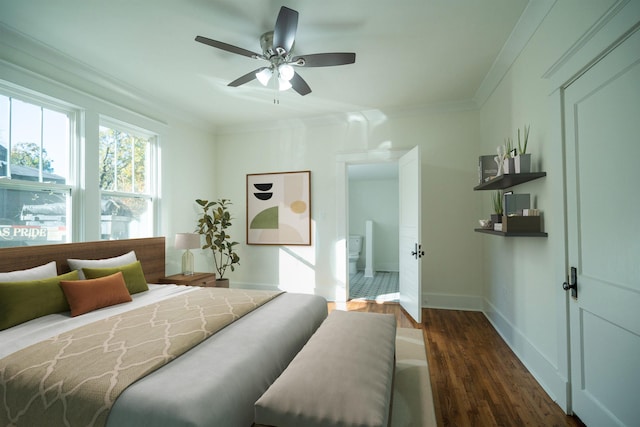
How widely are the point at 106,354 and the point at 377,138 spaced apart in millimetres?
3829

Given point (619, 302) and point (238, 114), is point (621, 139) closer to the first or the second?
point (619, 302)

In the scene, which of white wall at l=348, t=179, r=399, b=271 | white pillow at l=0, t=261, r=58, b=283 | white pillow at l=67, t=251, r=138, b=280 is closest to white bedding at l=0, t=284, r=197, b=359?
white pillow at l=0, t=261, r=58, b=283

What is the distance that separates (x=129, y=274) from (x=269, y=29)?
2475mm

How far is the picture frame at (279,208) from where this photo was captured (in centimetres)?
464

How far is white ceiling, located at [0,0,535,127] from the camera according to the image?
221cm

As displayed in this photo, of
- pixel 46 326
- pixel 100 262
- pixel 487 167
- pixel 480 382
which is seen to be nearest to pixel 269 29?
pixel 487 167

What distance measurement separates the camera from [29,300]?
2088 mm

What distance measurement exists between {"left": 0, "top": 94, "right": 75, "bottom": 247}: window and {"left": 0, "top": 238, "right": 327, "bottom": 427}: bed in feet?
1.07

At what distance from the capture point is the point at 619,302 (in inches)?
58.6

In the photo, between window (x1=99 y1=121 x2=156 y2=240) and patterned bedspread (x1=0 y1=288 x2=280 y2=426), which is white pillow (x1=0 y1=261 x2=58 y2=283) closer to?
patterned bedspread (x1=0 y1=288 x2=280 y2=426)

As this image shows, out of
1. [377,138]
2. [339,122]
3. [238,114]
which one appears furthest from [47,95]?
[377,138]

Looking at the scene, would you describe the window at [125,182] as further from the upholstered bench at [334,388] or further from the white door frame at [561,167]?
the white door frame at [561,167]

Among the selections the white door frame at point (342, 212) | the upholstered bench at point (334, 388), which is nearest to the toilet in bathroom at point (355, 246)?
the white door frame at point (342, 212)

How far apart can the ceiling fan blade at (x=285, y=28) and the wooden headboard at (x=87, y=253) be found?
2497 millimetres
